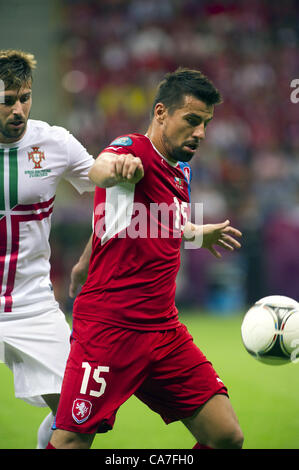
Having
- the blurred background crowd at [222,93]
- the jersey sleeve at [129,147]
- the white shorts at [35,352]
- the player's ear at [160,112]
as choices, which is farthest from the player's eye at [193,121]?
the blurred background crowd at [222,93]

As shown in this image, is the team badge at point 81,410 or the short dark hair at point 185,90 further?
the short dark hair at point 185,90

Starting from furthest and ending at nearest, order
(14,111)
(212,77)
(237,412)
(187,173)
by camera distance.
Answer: (212,77) < (237,412) < (187,173) < (14,111)

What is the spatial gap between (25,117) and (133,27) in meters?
13.1

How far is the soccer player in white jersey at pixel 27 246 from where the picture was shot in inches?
136

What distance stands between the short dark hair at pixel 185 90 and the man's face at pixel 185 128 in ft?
0.09

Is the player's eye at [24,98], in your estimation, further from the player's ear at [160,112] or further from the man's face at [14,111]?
the player's ear at [160,112]

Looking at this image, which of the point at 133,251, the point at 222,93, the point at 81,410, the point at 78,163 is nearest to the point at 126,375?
the point at 81,410

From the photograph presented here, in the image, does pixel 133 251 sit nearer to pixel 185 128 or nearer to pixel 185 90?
pixel 185 128

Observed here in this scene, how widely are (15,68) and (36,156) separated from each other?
0.46 meters

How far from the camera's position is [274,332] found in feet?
11.2

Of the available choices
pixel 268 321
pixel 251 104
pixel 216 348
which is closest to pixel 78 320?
pixel 268 321

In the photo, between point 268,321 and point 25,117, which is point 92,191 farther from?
point 268,321

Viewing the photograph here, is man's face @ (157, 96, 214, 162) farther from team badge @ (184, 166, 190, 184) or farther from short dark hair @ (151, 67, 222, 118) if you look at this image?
team badge @ (184, 166, 190, 184)

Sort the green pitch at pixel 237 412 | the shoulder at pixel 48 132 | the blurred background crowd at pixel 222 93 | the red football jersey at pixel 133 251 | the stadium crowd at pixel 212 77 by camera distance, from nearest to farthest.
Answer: the red football jersey at pixel 133 251
the shoulder at pixel 48 132
the green pitch at pixel 237 412
the blurred background crowd at pixel 222 93
the stadium crowd at pixel 212 77
